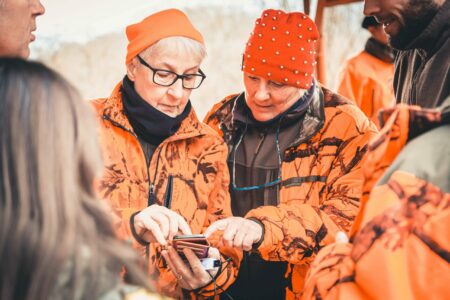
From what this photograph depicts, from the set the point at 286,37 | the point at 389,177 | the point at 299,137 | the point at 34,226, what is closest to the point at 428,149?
the point at 389,177

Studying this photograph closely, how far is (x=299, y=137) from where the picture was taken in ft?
10.5

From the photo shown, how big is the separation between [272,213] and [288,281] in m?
0.48

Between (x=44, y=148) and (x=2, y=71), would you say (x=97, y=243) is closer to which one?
(x=44, y=148)

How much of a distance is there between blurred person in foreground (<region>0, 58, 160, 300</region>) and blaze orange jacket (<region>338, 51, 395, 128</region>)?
172 inches

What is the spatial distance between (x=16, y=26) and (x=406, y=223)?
1998mm

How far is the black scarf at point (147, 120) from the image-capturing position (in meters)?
2.93

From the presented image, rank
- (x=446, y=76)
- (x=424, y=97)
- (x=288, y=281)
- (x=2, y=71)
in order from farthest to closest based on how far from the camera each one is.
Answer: (x=288, y=281)
(x=424, y=97)
(x=446, y=76)
(x=2, y=71)

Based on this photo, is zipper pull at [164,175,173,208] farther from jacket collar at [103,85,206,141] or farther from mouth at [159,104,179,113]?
mouth at [159,104,179,113]

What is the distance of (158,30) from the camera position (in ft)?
9.91

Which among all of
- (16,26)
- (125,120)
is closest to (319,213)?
(125,120)

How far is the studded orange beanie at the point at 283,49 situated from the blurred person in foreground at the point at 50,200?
1855 millimetres

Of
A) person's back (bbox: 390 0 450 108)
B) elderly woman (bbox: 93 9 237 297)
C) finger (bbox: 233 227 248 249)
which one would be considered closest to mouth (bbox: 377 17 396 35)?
person's back (bbox: 390 0 450 108)

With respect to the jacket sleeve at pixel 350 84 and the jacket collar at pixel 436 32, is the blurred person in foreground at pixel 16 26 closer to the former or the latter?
the jacket collar at pixel 436 32

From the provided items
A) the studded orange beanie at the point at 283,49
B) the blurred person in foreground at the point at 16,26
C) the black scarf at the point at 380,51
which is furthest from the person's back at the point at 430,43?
the black scarf at the point at 380,51
